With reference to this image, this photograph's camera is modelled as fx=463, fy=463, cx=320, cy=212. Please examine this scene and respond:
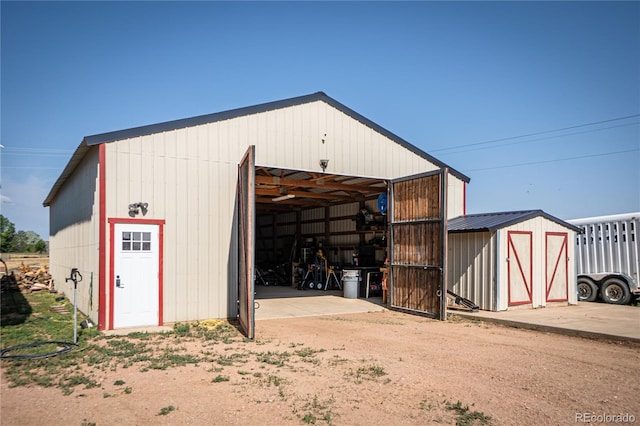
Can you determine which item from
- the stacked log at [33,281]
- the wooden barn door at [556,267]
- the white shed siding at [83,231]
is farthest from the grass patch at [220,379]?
the stacked log at [33,281]

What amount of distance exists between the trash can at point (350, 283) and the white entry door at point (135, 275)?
A: 6726mm

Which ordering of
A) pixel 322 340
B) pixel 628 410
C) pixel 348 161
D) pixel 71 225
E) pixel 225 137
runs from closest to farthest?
pixel 628 410 → pixel 322 340 → pixel 225 137 → pixel 348 161 → pixel 71 225

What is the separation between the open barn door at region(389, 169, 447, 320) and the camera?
10828mm

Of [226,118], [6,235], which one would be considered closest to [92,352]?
[226,118]

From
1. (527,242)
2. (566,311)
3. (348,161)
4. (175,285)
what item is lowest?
(566,311)

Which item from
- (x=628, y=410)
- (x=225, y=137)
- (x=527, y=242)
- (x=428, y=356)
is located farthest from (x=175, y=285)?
(x=527, y=242)

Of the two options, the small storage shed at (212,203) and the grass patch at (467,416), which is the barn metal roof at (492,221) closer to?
the small storage shed at (212,203)

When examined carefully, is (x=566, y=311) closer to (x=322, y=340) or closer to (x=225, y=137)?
(x=322, y=340)

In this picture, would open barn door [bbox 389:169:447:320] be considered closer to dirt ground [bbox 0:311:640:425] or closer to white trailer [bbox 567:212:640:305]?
dirt ground [bbox 0:311:640:425]

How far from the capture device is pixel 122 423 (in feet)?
14.1

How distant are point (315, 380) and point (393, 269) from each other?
7118 millimetres

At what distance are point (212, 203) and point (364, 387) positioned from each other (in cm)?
599

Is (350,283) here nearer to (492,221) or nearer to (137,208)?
(492,221)

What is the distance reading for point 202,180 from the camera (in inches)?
394
